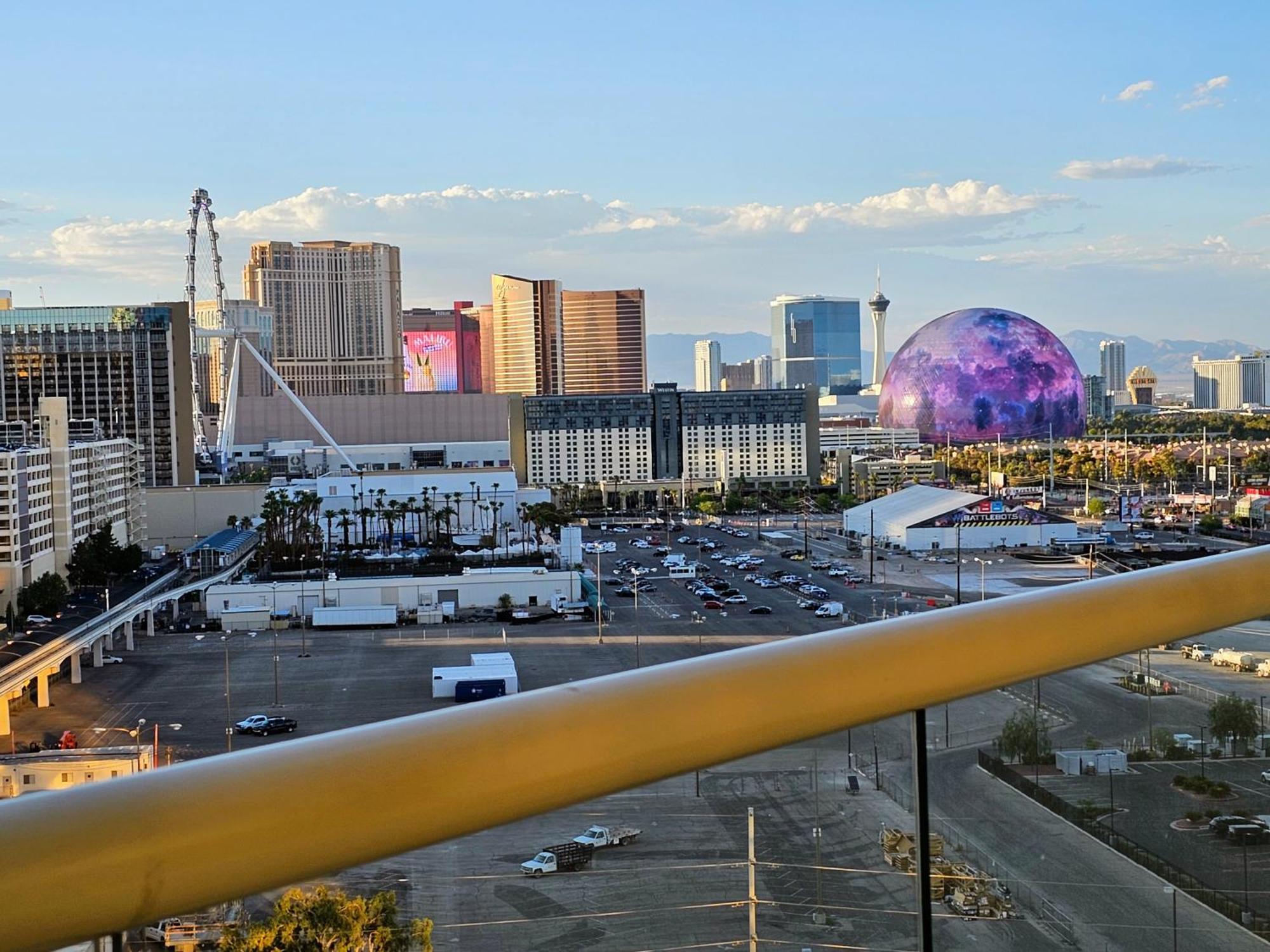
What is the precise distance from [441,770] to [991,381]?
2457cm

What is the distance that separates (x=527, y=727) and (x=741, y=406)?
2089 cm

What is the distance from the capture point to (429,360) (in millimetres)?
43312

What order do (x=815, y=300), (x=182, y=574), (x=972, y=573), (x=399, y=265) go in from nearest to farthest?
(x=972, y=573) < (x=182, y=574) < (x=399, y=265) < (x=815, y=300)

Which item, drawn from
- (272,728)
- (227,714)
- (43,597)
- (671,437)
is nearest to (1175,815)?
(272,728)

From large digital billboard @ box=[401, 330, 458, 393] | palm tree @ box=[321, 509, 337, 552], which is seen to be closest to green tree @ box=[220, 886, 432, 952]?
palm tree @ box=[321, 509, 337, 552]

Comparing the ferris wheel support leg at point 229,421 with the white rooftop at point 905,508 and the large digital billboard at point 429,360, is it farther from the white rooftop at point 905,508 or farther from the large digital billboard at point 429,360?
the large digital billboard at point 429,360

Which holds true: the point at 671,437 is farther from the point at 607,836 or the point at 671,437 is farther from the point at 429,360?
the point at 429,360

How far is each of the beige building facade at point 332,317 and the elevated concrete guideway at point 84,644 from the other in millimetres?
29012

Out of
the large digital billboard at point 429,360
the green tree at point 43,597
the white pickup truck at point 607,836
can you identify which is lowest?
the green tree at point 43,597

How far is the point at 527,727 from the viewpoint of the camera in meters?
0.26

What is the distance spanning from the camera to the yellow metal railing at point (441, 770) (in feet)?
0.74

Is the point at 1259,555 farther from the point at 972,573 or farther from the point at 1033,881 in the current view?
the point at 972,573

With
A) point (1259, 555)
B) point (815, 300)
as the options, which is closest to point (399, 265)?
point (815, 300)

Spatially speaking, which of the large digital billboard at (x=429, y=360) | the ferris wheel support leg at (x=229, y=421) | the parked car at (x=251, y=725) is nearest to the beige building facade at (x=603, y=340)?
the large digital billboard at (x=429, y=360)
